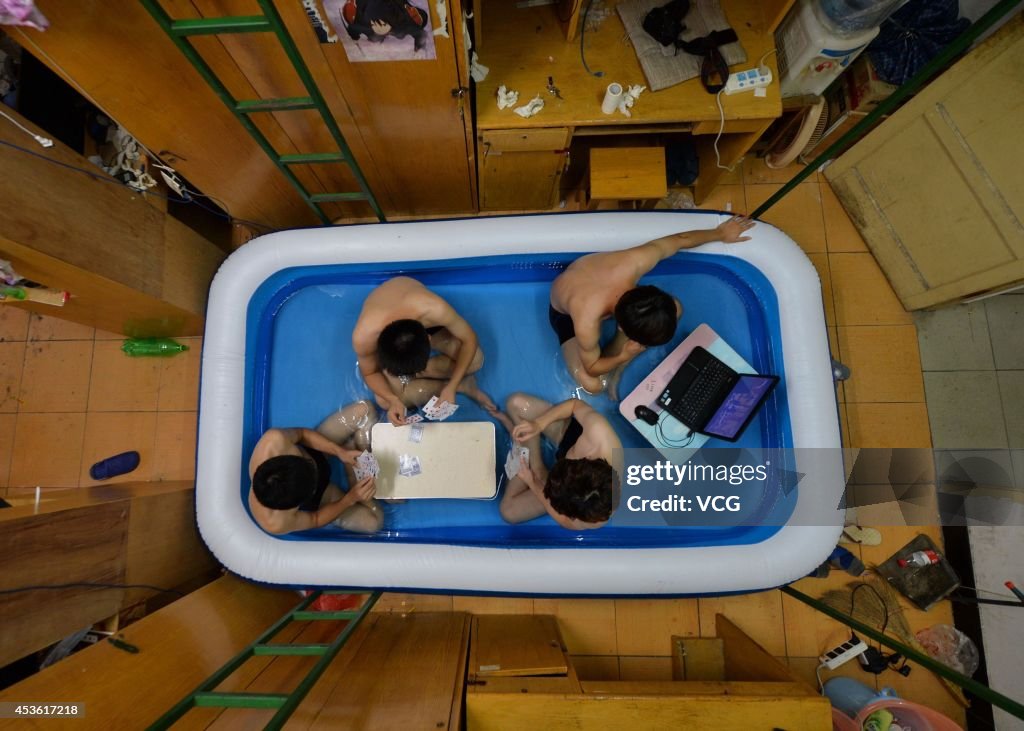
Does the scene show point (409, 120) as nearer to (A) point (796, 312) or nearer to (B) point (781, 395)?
(A) point (796, 312)

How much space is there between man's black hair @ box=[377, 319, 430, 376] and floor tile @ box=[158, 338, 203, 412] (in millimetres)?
1696

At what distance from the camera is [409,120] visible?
7.65ft

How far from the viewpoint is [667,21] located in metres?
2.34

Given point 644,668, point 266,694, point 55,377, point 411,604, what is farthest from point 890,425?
point 55,377

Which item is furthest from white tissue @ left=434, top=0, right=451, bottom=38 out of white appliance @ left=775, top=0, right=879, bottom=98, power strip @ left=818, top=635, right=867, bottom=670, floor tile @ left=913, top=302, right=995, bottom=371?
power strip @ left=818, top=635, right=867, bottom=670

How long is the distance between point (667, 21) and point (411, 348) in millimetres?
1876

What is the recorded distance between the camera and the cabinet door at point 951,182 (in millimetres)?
2242

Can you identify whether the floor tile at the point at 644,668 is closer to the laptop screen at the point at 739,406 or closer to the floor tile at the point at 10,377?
the laptop screen at the point at 739,406

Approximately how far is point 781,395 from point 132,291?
3197 millimetres

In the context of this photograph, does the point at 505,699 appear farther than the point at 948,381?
No

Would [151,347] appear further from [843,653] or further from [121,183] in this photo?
[843,653]

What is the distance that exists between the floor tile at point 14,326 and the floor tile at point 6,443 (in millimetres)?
461

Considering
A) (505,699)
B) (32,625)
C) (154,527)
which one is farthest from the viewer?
(154,527)

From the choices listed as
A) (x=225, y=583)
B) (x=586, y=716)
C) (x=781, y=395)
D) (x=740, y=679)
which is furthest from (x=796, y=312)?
(x=225, y=583)
